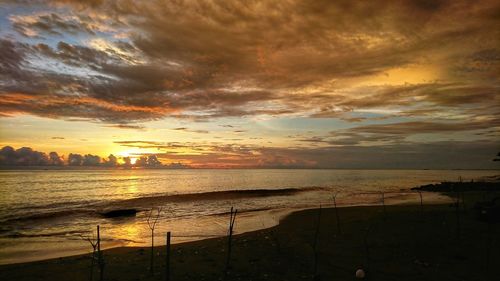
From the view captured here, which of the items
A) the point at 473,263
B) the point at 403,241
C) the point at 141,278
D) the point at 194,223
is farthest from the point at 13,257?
the point at 473,263

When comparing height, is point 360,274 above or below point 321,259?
above

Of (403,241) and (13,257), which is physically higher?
(403,241)

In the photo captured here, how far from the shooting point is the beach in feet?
45.9

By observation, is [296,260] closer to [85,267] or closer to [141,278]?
[141,278]

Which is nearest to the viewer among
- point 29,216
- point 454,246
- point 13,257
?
point 454,246

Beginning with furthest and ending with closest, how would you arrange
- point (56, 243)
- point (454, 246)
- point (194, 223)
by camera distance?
point (194, 223) → point (56, 243) → point (454, 246)

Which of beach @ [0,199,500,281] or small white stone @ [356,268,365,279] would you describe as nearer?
small white stone @ [356,268,365,279]

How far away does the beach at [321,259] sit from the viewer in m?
14.0

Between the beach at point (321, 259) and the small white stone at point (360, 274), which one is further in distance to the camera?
the beach at point (321, 259)

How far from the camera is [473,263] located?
48.7 feet

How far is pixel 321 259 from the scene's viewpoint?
16.0 m

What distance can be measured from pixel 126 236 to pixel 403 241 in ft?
65.4

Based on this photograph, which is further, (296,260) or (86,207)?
(86,207)

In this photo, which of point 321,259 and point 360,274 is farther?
point 321,259
